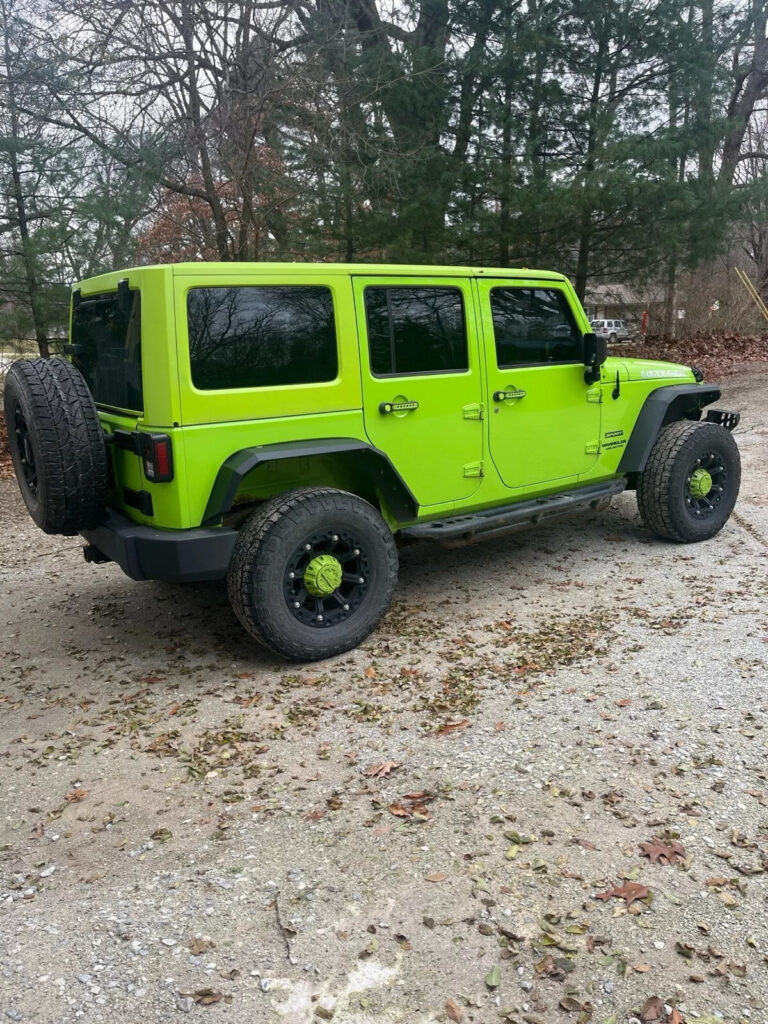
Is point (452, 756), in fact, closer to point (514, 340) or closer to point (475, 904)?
point (475, 904)

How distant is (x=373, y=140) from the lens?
469 inches

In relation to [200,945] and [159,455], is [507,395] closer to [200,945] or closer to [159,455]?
[159,455]

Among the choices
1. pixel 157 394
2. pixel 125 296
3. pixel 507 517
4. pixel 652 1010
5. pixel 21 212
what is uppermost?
pixel 21 212

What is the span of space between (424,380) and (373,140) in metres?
8.60

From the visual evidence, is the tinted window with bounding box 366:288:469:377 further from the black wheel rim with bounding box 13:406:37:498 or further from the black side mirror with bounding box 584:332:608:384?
the black wheel rim with bounding box 13:406:37:498

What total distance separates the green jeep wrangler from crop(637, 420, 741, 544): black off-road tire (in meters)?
0.78

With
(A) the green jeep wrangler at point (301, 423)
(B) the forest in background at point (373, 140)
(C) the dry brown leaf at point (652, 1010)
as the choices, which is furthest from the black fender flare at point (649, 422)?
(B) the forest in background at point (373, 140)

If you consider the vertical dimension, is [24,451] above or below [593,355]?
below

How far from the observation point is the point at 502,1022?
2180mm

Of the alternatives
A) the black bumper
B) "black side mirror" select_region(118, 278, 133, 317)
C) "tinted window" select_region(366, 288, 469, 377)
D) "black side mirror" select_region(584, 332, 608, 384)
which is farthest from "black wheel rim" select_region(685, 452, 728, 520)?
"black side mirror" select_region(118, 278, 133, 317)

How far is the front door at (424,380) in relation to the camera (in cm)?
457

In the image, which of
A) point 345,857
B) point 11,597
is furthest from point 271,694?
point 11,597

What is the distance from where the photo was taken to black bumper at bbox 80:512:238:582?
4.00m

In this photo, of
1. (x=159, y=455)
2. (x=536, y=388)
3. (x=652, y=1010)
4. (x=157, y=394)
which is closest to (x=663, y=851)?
(x=652, y=1010)
